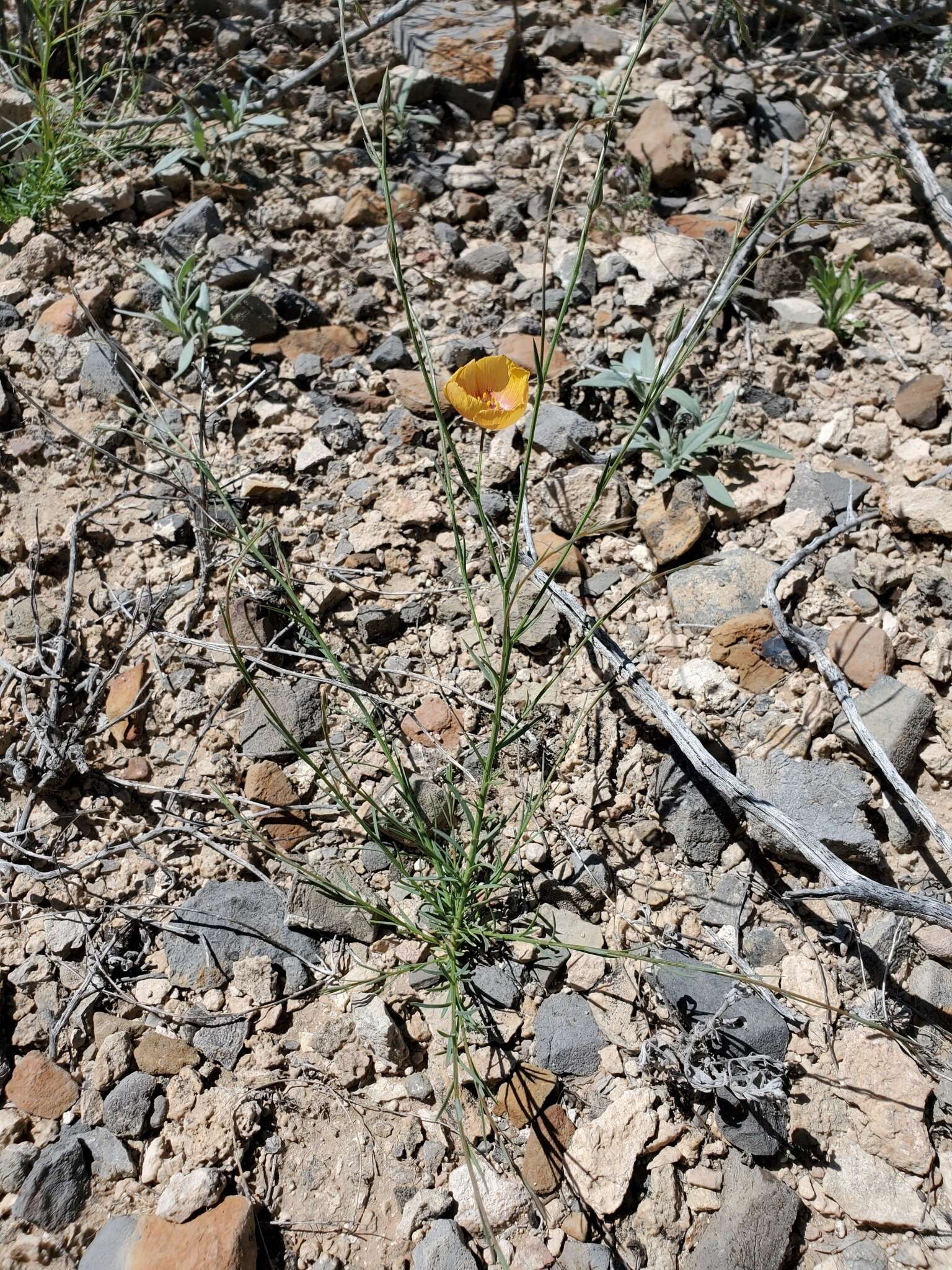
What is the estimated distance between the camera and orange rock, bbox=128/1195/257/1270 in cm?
134

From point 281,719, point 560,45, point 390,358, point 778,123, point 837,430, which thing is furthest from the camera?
point 560,45

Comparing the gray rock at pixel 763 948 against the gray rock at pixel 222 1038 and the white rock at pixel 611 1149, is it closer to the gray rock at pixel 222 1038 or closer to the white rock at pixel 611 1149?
the white rock at pixel 611 1149

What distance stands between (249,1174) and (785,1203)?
853mm

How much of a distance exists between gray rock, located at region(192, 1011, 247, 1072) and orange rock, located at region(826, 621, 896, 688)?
1373 millimetres

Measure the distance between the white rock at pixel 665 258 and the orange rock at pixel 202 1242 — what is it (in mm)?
2371

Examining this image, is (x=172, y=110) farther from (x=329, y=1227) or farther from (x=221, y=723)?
(x=329, y=1227)

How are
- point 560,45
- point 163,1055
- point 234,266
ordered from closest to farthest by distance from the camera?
point 163,1055
point 234,266
point 560,45

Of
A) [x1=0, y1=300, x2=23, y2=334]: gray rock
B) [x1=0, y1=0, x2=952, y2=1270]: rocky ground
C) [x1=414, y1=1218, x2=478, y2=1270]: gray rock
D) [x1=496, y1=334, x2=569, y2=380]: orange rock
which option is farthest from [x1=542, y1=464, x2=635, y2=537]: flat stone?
[x1=0, y1=300, x2=23, y2=334]: gray rock

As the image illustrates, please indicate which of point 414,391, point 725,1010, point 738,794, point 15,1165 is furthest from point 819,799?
point 15,1165

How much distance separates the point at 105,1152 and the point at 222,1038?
0.24m

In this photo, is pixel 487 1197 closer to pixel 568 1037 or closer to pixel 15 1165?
pixel 568 1037

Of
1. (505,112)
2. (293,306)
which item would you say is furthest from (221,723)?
(505,112)

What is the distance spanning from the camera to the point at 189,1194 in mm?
1424

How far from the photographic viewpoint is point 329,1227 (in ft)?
4.75
